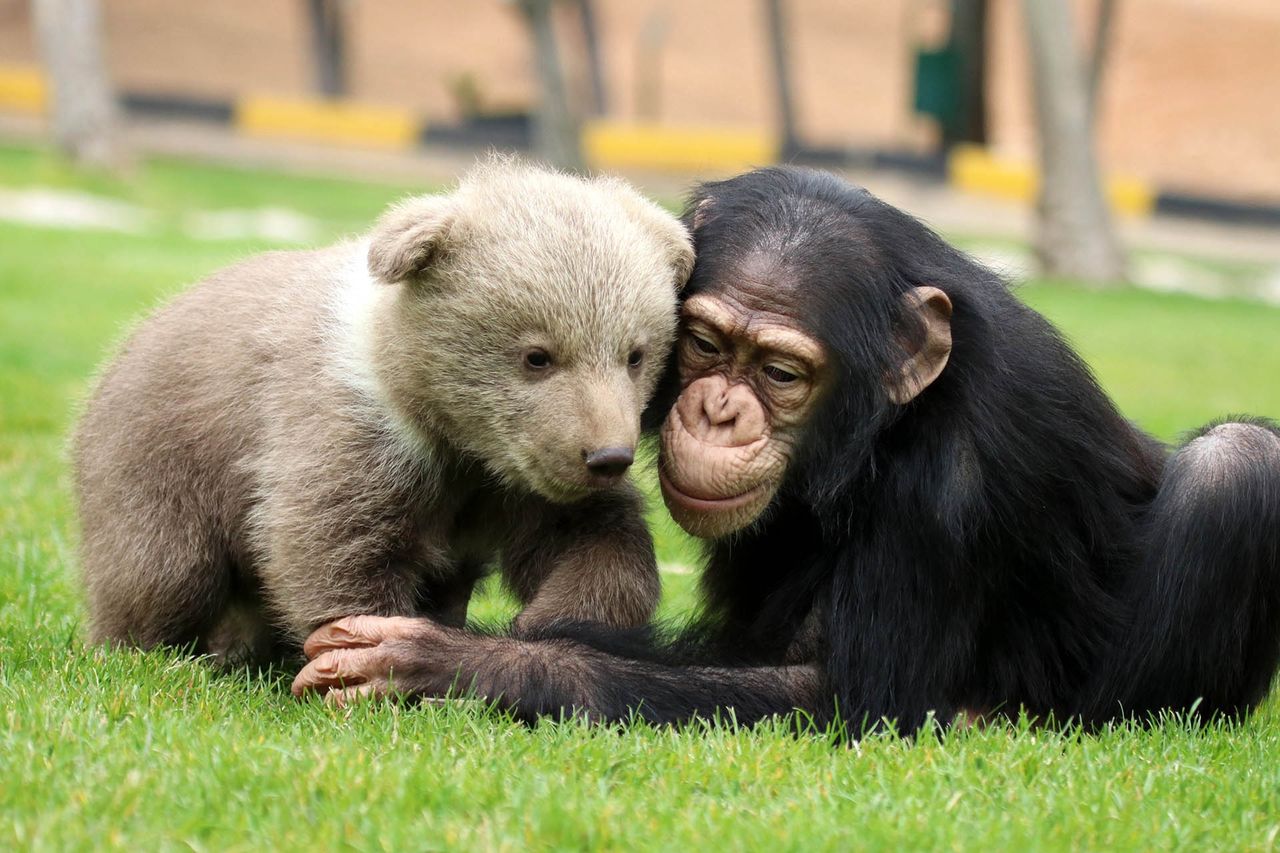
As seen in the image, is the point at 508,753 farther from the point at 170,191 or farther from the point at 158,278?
the point at 170,191

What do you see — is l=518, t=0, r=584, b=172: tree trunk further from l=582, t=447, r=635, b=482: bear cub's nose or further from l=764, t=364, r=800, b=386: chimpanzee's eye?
l=582, t=447, r=635, b=482: bear cub's nose

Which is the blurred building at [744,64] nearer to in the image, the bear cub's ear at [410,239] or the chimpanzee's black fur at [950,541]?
the chimpanzee's black fur at [950,541]

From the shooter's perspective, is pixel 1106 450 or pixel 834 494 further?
pixel 1106 450

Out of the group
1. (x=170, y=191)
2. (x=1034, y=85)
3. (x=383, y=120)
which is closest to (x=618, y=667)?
(x=1034, y=85)

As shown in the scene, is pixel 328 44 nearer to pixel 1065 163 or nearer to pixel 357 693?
pixel 1065 163

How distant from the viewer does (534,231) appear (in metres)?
4.93

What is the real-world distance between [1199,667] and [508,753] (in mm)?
2363

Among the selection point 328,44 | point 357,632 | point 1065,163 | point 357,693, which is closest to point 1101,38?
point 1065,163

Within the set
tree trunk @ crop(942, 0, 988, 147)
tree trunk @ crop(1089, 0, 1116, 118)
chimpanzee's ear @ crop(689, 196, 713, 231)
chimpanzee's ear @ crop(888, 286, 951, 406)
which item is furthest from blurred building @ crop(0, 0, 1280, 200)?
chimpanzee's ear @ crop(888, 286, 951, 406)

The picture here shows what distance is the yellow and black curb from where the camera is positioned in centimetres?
2752

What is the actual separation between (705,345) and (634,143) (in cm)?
2345

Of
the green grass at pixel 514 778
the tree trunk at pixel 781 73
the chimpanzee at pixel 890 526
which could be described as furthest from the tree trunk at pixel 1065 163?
the green grass at pixel 514 778

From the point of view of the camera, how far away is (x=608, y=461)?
15.2ft

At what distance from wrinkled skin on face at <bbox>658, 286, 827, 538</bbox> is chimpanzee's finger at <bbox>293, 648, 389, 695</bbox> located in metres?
0.99
